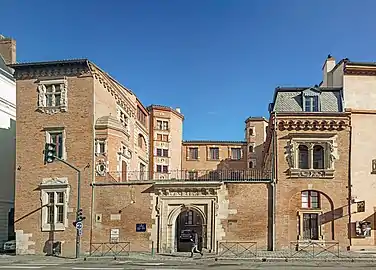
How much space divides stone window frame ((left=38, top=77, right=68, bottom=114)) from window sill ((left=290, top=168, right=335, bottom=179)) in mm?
17280

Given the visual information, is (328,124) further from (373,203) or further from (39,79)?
(39,79)

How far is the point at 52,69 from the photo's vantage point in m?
41.0

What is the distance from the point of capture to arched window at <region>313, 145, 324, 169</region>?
127ft

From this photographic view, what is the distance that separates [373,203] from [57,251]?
2267 cm

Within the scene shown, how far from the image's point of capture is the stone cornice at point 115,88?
135 ft

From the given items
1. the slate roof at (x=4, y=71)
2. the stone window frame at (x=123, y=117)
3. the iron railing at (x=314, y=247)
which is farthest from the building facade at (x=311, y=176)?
the slate roof at (x=4, y=71)

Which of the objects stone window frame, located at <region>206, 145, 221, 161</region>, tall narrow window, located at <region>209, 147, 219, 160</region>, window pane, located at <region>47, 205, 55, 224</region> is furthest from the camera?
tall narrow window, located at <region>209, 147, 219, 160</region>

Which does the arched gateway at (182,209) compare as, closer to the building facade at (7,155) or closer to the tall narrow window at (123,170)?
the tall narrow window at (123,170)

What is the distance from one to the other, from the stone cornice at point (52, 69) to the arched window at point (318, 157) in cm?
1752

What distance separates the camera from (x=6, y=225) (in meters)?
48.9

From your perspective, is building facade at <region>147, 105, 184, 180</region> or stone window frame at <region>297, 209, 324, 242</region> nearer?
stone window frame at <region>297, 209, 324, 242</region>

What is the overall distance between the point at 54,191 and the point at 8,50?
2209 cm

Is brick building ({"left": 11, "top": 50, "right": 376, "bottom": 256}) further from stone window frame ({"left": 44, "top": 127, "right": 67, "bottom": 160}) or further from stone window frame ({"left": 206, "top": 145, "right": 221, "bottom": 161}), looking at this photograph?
stone window frame ({"left": 206, "top": 145, "right": 221, "bottom": 161})

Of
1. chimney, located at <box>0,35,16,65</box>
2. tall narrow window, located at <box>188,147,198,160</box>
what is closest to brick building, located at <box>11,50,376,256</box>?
chimney, located at <box>0,35,16,65</box>
